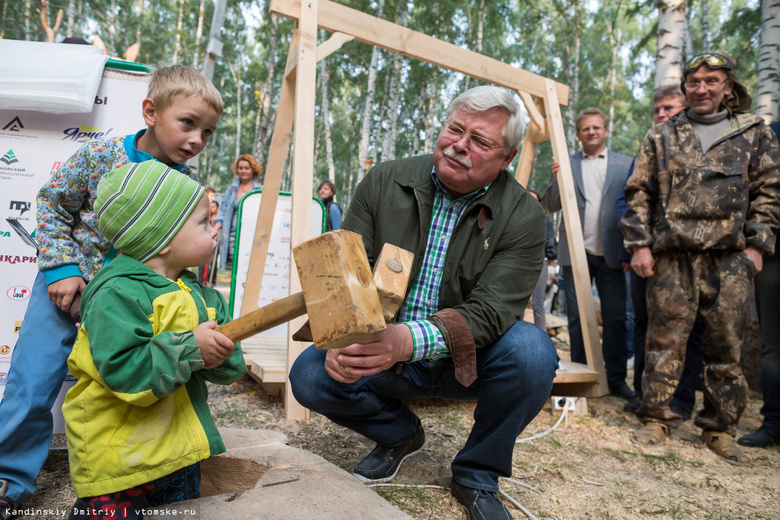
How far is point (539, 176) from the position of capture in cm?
3416

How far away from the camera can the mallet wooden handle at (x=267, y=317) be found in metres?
1.18

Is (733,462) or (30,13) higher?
(30,13)

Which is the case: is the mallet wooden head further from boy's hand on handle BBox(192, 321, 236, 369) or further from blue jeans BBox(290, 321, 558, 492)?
blue jeans BBox(290, 321, 558, 492)

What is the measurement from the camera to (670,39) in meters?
5.05

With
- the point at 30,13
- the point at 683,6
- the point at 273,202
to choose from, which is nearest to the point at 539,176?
the point at 30,13

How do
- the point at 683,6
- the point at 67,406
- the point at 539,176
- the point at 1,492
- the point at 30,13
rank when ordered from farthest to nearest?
the point at 539,176, the point at 30,13, the point at 683,6, the point at 1,492, the point at 67,406

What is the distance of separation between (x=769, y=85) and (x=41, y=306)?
744cm

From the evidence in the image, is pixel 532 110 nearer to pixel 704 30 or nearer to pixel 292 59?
pixel 292 59

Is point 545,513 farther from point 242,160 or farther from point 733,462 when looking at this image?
point 242,160

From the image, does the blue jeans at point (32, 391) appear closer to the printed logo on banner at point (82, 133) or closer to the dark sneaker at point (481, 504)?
the printed logo on banner at point (82, 133)

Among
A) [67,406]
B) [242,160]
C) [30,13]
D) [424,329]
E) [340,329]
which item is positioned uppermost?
[30,13]

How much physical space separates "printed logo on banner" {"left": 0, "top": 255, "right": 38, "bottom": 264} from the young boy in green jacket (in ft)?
3.72

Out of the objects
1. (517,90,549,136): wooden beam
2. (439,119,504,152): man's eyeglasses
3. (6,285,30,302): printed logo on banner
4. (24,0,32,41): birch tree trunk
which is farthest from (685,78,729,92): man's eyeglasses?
(24,0,32,41): birch tree trunk

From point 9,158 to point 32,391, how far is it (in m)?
1.16
